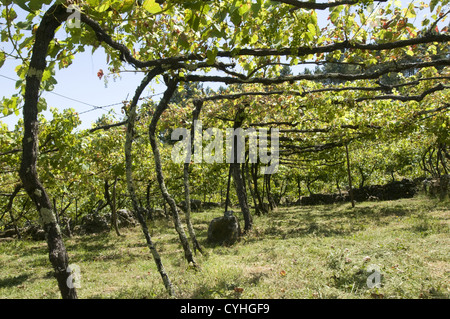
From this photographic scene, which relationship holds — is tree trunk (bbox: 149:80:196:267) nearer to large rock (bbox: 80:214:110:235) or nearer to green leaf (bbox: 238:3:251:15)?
green leaf (bbox: 238:3:251:15)

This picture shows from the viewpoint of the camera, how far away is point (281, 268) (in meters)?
5.77

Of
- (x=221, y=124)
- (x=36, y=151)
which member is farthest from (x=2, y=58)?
(x=221, y=124)

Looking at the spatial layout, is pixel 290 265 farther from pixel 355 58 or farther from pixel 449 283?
pixel 355 58

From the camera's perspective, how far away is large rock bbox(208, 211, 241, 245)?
33.8ft

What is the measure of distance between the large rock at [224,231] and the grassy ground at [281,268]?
37 cm

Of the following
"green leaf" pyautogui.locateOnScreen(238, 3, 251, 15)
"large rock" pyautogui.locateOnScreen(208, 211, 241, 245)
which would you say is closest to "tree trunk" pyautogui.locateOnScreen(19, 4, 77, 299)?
"green leaf" pyautogui.locateOnScreen(238, 3, 251, 15)

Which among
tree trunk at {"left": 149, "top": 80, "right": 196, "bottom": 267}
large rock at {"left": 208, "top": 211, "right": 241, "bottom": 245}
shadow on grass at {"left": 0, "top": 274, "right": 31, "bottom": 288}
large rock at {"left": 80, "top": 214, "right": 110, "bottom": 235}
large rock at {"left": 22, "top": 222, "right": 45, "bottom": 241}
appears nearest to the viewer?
tree trunk at {"left": 149, "top": 80, "right": 196, "bottom": 267}

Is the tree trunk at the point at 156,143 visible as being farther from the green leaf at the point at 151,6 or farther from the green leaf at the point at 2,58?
the green leaf at the point at 151,6

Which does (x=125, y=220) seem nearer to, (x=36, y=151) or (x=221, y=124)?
(x=221, y=124)

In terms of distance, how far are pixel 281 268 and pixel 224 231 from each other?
4.84 metres

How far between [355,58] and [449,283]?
13.3 feet

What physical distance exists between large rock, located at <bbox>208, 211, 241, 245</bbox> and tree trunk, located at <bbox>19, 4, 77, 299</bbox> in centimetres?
760
